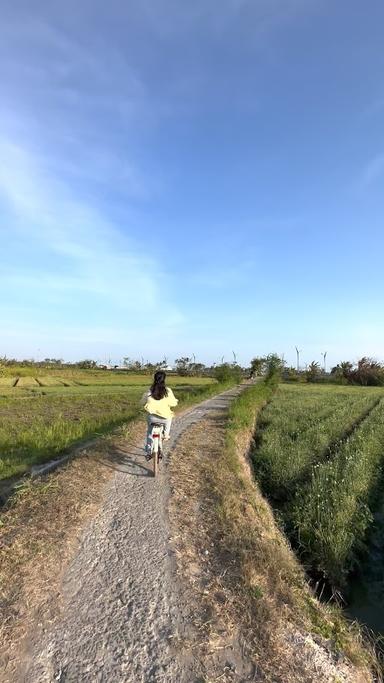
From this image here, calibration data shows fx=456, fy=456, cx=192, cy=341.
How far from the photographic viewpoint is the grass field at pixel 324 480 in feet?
25.6

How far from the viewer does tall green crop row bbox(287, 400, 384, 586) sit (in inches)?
299

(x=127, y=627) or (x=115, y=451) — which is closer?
(x=127, y=627)

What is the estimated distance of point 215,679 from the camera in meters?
3.78

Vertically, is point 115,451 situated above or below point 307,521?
above

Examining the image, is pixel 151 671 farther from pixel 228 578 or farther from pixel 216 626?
pixel 228 578

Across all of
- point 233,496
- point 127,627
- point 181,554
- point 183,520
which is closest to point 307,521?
point 233,496

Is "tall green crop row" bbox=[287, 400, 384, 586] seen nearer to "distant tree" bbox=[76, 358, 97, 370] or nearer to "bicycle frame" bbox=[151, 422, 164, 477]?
"bicycle frame" bbox=[151, 422, 164, 477]

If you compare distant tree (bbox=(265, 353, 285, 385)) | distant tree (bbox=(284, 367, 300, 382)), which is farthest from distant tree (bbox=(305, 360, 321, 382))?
distant tree (bbox=(265, 353, 285, 385))

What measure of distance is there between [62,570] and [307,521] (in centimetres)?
489

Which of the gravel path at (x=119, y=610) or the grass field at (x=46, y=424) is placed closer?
the gravel path at (x=119, y=610)

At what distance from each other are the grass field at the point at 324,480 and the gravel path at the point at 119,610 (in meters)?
2.91

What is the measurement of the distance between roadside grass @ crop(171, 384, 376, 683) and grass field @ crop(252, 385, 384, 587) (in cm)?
72

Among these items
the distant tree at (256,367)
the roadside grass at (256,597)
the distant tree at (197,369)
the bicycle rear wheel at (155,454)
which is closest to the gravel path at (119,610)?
the roadside grass at (256,597)

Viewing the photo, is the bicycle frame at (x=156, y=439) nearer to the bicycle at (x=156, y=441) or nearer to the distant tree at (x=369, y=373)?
the bicycle at (x=156, y=441)
